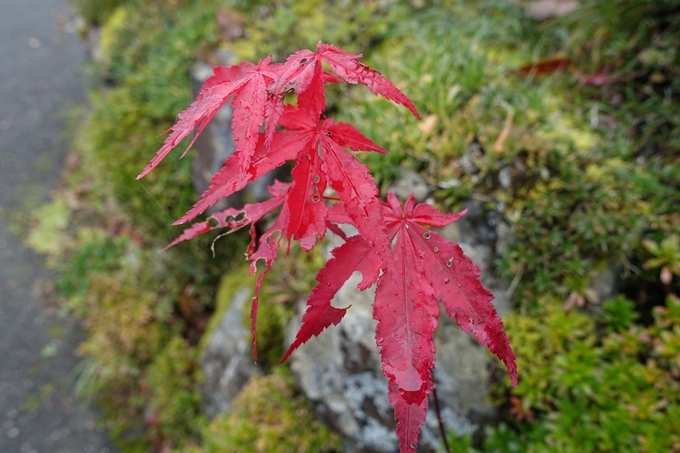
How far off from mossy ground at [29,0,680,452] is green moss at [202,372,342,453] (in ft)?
0.04

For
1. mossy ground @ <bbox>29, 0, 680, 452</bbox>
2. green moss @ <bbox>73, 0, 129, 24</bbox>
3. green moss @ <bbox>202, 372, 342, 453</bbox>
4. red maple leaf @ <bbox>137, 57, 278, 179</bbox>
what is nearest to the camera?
red maple leaf @ <bbox>137, 57, 278, 179</bbox>

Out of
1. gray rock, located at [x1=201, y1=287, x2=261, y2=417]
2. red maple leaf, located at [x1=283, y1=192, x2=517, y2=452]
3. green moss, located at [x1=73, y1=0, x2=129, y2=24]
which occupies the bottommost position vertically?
gray rock, located at [x1=201, y1=287, x2=261, y2=417]

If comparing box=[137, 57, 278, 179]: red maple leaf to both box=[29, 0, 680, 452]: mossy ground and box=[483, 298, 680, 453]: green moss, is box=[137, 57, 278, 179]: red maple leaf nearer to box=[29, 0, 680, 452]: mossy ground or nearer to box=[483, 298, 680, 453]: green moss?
box=[29, 0, 680, 452]: mossy ground

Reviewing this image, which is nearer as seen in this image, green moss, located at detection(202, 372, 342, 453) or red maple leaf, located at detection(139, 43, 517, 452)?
red maple leaf, located at detection(139, 43, 517, 452)

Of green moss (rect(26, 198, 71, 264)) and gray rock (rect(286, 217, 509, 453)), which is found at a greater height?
gray rock (rect(286, 217, 509, 453))

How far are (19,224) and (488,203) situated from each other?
6.22 meters

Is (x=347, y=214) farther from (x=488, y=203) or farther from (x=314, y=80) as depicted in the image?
(x=488, y=203)

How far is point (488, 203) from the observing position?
2404mm

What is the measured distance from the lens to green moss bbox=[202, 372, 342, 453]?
8.49 feet

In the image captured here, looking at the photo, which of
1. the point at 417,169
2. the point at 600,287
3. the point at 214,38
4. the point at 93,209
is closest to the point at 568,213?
the point at 600,287

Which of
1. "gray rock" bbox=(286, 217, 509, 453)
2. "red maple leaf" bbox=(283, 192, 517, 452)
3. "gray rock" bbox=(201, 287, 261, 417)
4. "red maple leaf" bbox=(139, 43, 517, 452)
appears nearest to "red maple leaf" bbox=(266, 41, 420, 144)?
"red maple leaf" bbox=(139, 43, 517, 452)

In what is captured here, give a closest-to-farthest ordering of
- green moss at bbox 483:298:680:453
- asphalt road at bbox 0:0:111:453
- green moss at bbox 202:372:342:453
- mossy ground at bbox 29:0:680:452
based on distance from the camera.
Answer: green moss at bbox 483:298:680:453, mossy ground at bbox 29:0:680:452, green moss at bbox 202:372:342:453, asphalt road at bbox 0:0:111:453

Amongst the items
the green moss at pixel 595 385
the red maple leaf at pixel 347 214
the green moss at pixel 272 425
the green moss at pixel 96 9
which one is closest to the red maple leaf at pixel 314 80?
the red maple leaf at pixel 347 214

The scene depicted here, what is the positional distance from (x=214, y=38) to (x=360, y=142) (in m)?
3.86
